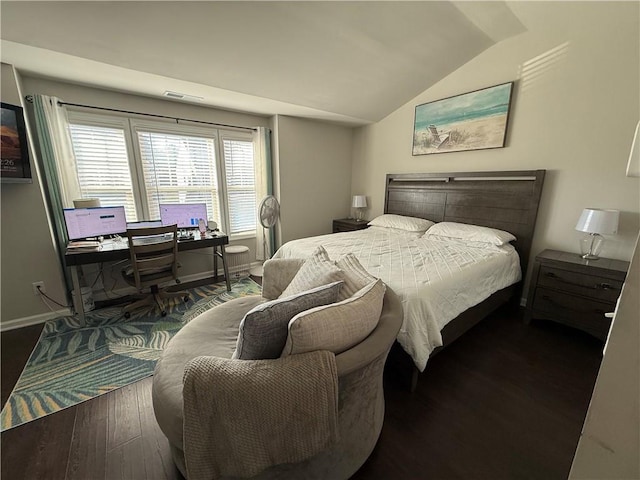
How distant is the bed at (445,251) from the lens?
163 cm

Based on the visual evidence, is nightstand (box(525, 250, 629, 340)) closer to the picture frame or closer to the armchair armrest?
the armchair armrest

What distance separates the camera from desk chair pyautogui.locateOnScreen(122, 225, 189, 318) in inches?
95.0

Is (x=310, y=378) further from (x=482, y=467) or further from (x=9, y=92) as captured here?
(x=9, y=92)

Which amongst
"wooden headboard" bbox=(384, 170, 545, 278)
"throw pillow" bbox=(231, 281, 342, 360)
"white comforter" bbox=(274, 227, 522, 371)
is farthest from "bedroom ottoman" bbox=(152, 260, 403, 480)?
"wooden headboard" bbox=(384, 170, 545, 278)

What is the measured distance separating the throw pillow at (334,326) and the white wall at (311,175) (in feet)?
9.97

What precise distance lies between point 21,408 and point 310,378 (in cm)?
199

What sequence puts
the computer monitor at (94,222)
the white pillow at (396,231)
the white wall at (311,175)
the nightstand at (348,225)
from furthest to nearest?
1. the nightstand at (348,225)
2. the white wall at (311,175)
3. the white pillow at (396,231)
4. the computer monitor at (94,222)

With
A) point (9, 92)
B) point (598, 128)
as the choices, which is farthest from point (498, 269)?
point (9, 92)

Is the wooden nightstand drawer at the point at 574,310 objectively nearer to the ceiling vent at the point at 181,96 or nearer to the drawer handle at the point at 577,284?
the drawer handle at the point at 577,284

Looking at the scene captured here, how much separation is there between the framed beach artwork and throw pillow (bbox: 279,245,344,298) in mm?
2594

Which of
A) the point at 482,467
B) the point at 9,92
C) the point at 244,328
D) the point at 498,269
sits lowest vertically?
Result: the point at 482,467

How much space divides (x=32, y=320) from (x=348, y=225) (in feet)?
12.5

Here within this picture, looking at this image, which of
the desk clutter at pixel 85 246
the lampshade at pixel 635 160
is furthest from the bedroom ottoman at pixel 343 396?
the desk clutter at pixel 85 246

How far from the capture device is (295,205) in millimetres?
4055
